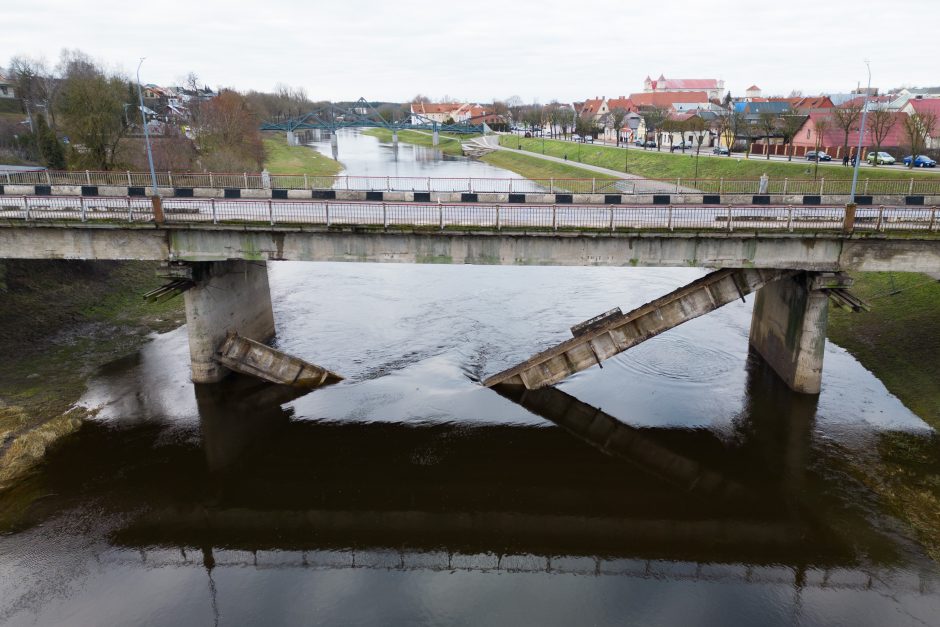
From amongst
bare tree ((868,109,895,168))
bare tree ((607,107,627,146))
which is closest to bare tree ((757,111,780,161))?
bare tree ((868,109,895,168))

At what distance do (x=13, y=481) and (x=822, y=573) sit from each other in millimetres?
28695

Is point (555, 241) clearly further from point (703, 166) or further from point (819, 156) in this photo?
point (819, 156)

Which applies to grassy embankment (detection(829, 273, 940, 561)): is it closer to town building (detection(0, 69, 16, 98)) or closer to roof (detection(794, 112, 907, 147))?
roof (detection(794, 112, 907, 147))

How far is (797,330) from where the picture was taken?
29.1 metres

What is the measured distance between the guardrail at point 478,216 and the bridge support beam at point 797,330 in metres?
3.39

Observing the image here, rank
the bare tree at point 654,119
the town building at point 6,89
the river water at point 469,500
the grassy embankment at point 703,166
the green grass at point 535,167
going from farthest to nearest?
the town building at point 6,89, the bare tree at point 654,119, the green grass at point 535,167, the grassy embankment at point 703,166, the river water at point 469,500

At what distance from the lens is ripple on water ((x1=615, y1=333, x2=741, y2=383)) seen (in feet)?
107

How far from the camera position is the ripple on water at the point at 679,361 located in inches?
1286

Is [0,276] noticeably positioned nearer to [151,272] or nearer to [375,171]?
[151,272]

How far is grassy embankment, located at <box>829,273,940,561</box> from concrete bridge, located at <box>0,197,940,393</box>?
16.1 feet

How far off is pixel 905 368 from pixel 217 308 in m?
35.6

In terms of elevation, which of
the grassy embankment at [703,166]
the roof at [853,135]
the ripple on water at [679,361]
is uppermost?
the roof at [853,135]

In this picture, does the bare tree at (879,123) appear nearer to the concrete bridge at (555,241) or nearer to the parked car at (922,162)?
the parked car at (922,162)

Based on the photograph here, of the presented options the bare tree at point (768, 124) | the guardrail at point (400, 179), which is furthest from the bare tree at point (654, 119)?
the guardrail at point (400, 179)
